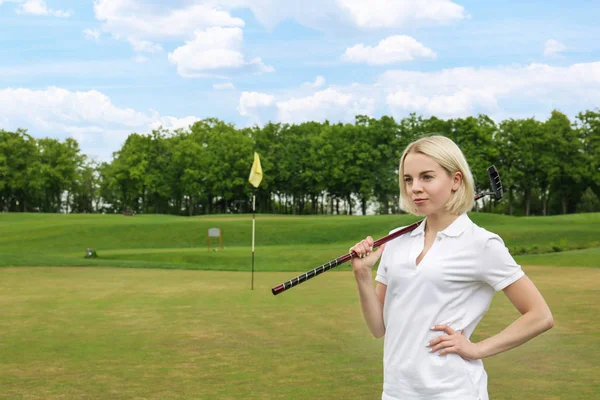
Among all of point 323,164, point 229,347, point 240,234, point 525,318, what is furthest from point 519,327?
point 323,164

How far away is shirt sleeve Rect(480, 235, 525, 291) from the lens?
2.79m

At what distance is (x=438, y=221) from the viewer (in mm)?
2938

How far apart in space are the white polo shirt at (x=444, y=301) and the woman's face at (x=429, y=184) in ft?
0.35

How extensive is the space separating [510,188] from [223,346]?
73853 millimetres

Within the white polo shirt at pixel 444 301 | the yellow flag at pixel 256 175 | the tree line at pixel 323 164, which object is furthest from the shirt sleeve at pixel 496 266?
the tree line at pixel 323 164

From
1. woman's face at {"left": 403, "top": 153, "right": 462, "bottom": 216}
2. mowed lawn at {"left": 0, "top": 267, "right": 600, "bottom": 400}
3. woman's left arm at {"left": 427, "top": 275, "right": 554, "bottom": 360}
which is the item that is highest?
woman's face at {"left": 403, "top": 153, "right": 462, "bottom": 216}

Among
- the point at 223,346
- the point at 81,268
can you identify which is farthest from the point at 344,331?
the point at 81,268

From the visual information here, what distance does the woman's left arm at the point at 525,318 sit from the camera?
2.85 metres

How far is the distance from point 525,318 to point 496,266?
26cm

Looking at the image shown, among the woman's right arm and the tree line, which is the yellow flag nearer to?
the woman's right arm

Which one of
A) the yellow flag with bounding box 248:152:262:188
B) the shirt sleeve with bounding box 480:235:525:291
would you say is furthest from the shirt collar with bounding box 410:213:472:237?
the yellow flag with bounding box 248:152:262:188

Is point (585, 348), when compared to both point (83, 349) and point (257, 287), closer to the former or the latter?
point (83, 349)

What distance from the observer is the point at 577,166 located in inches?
3027

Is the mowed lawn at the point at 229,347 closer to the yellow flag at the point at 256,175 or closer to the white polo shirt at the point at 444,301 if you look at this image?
the yellow flag at the point at 256,175
